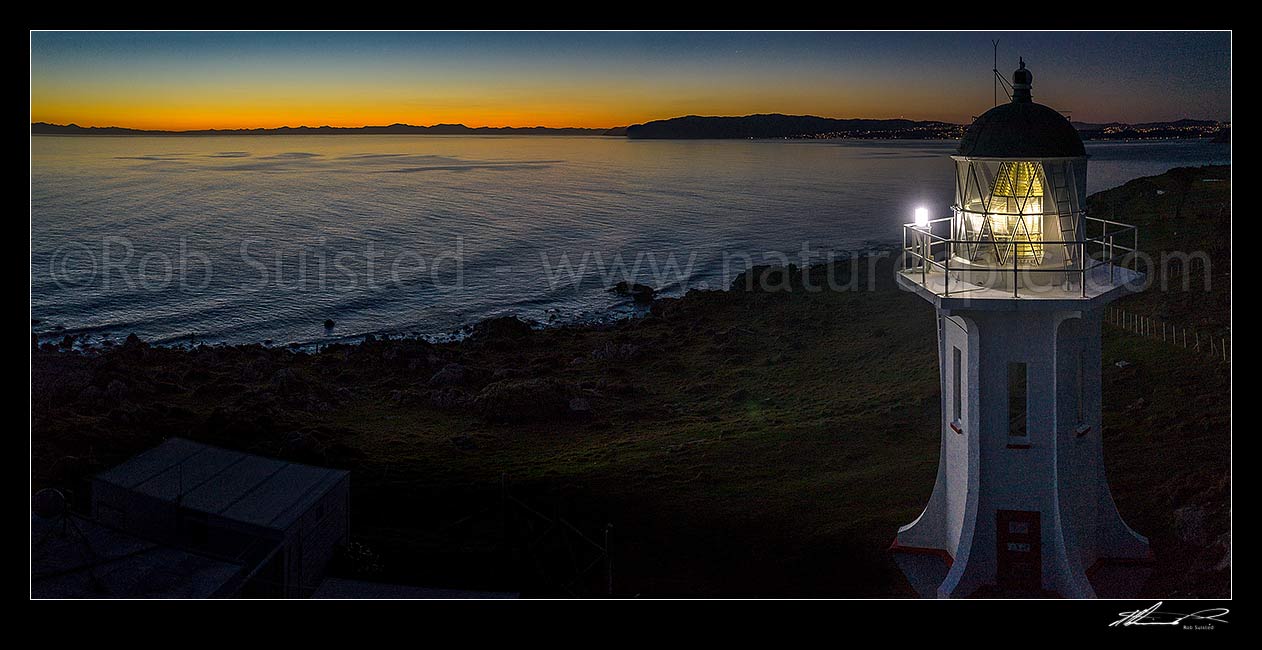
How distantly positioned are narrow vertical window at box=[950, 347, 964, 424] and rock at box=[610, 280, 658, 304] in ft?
88.0

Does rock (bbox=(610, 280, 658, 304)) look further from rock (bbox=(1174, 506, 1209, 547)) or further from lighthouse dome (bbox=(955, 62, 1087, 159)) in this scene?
lighthouse dome (bbox=(955, 62, 1087, 159))

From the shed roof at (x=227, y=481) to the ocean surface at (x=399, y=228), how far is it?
19.7 m

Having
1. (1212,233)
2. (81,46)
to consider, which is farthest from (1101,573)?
(81,46)

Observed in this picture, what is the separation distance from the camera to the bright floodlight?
33.9 feet

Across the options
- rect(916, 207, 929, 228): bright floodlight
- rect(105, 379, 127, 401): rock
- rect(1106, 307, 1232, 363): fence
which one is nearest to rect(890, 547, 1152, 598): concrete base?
rect(916, 207, 929, 228): bright floodlight

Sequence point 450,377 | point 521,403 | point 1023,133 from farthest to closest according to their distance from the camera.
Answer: point 450,377 < point 521,403 < point 1023,133

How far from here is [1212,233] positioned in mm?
32500

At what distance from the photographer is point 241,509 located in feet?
37.3

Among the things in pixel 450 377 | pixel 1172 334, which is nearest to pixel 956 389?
pixel 1172 334

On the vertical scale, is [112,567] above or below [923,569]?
above

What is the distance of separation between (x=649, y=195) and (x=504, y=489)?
47.6 m

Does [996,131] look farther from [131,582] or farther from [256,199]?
[256,199]
